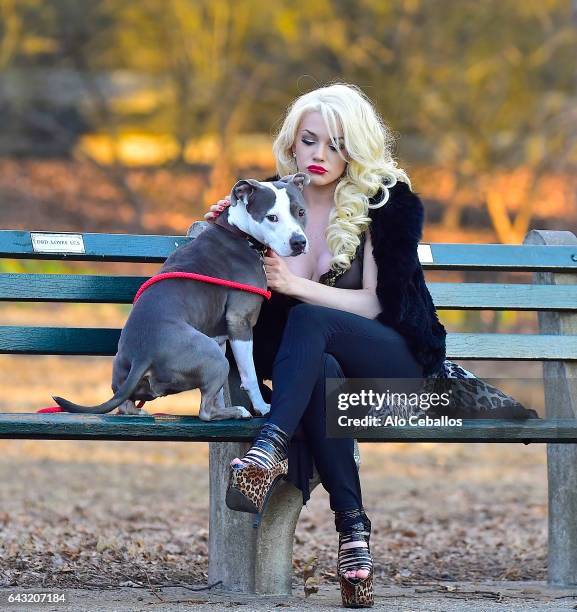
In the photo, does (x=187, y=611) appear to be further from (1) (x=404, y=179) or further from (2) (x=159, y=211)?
(2) (x=159, y=211)

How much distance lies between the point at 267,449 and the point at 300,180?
109cm

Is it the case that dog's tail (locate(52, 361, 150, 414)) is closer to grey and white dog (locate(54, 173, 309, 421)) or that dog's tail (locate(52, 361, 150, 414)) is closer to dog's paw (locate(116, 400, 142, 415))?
grey and white dog (locate(54, 173, 309, 421))

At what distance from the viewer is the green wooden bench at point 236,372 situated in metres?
3.91

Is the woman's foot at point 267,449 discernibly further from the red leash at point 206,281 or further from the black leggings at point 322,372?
the red leash at point 206,281

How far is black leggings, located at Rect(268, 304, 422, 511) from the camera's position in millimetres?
3945

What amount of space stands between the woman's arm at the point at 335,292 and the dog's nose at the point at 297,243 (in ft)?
0.51

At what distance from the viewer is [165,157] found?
21.6m

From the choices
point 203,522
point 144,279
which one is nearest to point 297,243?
point 144,279

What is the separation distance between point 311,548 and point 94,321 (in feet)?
28.6

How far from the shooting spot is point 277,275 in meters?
4.31

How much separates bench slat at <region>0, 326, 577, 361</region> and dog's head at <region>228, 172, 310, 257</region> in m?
0.71

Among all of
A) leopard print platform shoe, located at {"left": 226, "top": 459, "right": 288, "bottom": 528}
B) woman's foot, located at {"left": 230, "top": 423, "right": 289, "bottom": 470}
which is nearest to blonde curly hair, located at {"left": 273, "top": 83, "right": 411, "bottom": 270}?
woman's foot, located at {"left": 230, "top": 423, "right": 289, "bottom": 470}

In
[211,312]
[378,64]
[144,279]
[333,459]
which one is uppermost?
[378,64]

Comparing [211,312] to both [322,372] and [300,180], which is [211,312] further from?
[300,180]
